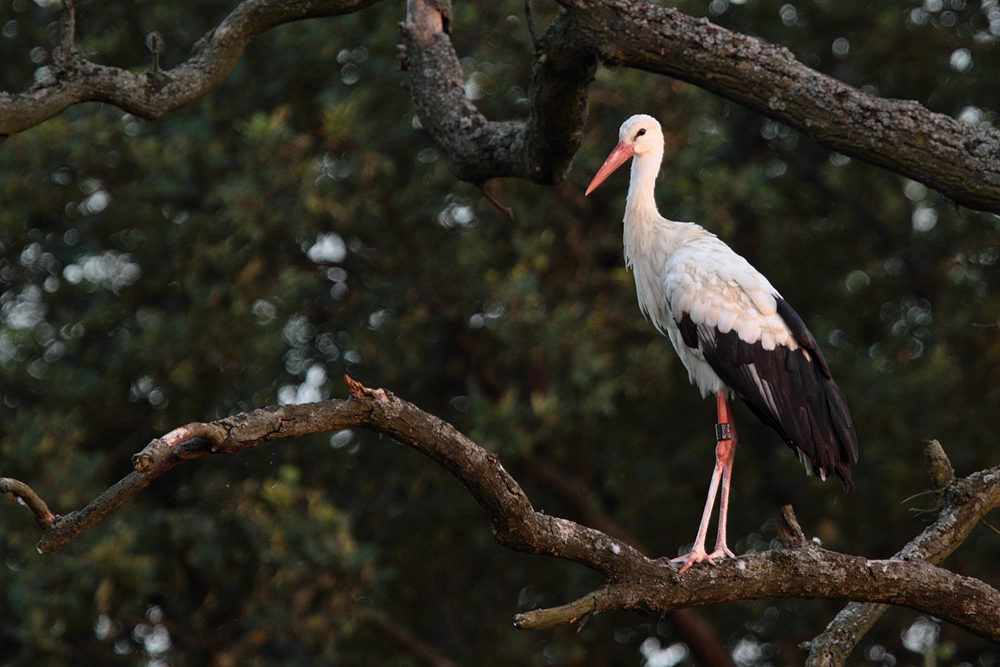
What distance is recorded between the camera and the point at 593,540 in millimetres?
3094

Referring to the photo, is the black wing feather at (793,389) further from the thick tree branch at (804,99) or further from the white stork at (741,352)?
the thick tree branch at (804,99)

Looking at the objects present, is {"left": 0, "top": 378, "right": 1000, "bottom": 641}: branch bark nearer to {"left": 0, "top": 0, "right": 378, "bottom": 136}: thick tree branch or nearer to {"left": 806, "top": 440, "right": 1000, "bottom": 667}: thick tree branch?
{"left": 806, "top": 440, "right": 1000, "bottom": 667}: thick tree branch

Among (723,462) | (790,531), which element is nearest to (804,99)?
(790,531)

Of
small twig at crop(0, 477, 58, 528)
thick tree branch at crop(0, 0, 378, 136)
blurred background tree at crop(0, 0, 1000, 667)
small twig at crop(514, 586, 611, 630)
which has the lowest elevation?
blurred background tree at crop(0, 0, 1000, 667)

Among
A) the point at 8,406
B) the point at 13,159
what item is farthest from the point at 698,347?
the point at 8,406

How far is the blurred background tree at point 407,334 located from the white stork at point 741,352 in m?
2.52

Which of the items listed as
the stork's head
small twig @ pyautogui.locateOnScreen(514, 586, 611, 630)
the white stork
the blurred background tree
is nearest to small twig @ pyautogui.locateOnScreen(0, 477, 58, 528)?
small twig @ pyautogui.locateOnScreen(514, 586, 611, 630)

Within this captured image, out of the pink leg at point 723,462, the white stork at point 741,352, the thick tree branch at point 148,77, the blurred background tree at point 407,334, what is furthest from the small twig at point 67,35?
the blurred background tree at point 407,334

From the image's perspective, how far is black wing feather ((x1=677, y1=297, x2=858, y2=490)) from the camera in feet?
14.8

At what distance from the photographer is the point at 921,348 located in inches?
364

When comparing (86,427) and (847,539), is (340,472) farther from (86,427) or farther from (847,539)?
(847,539)

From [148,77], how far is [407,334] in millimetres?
4420

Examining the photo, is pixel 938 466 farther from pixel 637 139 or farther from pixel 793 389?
pixel 637 139

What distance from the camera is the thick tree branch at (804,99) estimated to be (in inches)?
131
